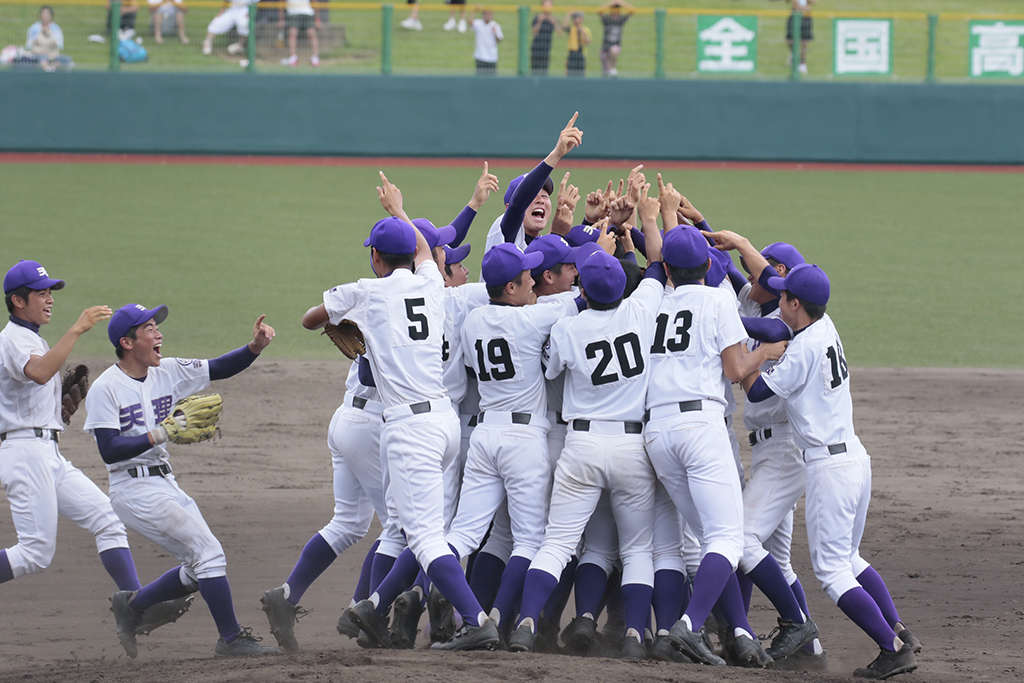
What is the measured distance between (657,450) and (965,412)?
5.07 m

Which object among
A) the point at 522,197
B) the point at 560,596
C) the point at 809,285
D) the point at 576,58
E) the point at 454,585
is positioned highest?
the point at 576,58

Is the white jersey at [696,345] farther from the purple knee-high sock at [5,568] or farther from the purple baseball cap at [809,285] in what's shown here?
the purple knee-high sock at [5,568]

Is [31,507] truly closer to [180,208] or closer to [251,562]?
[251,562]

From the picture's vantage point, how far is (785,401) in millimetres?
4898

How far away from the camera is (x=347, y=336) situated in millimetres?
4855

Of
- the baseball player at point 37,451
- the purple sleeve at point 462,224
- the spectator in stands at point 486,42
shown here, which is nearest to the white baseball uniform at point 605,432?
the purple sleeve at point 462,224

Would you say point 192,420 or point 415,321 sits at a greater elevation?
point 415,321

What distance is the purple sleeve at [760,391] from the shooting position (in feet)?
15.5

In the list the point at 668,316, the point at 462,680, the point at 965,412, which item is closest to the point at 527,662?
the point at 462,680

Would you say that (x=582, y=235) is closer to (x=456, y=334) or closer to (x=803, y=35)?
(x=456, y=334)

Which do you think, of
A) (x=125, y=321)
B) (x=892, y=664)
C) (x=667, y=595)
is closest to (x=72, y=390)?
(x=125, y=321)

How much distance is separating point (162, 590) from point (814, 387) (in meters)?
2.86

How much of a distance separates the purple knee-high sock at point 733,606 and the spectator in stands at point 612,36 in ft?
54.5

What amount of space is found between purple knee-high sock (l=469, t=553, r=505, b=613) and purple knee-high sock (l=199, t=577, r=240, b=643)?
1.02 metres
